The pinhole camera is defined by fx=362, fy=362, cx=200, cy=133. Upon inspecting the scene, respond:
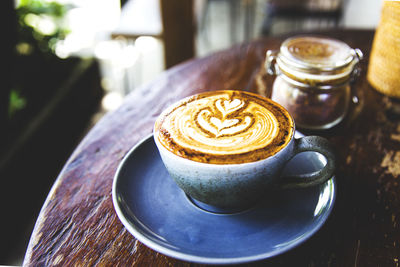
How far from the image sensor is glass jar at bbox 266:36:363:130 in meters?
0.64

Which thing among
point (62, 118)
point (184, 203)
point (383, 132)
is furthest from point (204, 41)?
point (184, 203)

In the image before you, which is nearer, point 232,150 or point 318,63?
point 232,150

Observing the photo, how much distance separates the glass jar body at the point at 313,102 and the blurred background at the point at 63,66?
0.54 metres

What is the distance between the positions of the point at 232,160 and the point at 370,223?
24 centimetres

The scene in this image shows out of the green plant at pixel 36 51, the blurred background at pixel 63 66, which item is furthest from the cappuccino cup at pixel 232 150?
the green plant at pixel 36 51

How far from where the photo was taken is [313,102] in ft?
2.24

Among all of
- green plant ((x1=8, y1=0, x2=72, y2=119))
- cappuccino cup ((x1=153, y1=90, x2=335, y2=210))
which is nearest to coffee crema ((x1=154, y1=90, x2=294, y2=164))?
cappuccino cup ((x1=153, y1=90, x2=335, y2=210))

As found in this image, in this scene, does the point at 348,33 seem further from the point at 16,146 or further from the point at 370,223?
the point at 16,146

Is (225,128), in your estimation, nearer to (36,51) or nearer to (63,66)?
(36,51)

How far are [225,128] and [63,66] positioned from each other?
1.74 metres

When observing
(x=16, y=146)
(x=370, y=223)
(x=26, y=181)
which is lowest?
(x=26, y=181)

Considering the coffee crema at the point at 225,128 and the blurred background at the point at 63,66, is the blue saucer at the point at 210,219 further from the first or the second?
the blurred background at the point at 63,66

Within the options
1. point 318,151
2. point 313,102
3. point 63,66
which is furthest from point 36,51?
point 318,151

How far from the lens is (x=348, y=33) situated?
1.12 metres
